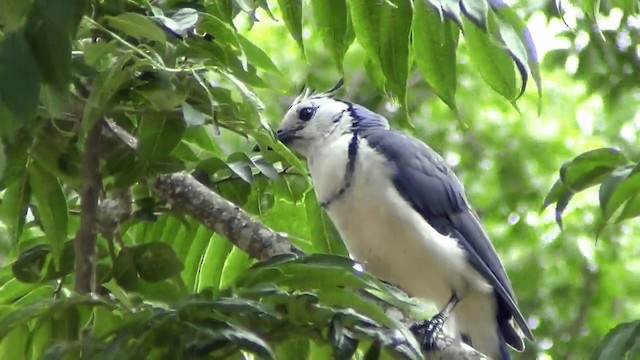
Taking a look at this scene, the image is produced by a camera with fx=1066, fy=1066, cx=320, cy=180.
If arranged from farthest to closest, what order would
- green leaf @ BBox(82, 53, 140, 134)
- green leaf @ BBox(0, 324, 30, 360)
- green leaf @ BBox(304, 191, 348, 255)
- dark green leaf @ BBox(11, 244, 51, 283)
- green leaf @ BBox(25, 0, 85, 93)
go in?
green leaf @ BBox(304, 191, 348, 255) → dark green leaf @ BBox(11, 244, 51, 283) → green leaf @ BBox(0, 324, 30, 360) → green leaf @ BBox(82, 53, 140, 134) → green leaf @ BBox(25, 0, 85, 93)

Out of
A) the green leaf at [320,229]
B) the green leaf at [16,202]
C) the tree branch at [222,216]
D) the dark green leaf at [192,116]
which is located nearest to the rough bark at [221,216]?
the tree branch at [222,216]

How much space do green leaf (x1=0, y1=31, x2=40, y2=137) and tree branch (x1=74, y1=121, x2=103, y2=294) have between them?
449 millimetres

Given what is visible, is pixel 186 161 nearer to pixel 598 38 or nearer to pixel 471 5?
pixel 471 5

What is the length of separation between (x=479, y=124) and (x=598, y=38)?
2.05m

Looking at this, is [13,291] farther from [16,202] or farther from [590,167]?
[590,167]

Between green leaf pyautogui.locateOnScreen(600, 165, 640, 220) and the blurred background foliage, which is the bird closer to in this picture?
the blurred background foliage

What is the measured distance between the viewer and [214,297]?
1257 mm

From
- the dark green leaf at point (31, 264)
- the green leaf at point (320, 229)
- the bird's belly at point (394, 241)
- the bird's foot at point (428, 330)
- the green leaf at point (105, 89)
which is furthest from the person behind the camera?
the bird's belly at point (394, 241)

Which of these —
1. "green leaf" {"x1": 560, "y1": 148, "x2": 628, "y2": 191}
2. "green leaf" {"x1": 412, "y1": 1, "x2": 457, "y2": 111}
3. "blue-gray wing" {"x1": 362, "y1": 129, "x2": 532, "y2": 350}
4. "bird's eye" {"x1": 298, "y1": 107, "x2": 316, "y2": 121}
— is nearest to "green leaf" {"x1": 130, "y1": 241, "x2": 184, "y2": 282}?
"green leaf" {"x1": 412, "y1": 1, "x2": 457, "y2": 111}

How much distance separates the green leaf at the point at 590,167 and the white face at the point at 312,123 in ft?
3.36

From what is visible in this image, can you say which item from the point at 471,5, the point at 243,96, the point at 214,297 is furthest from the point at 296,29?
the point at 214,297

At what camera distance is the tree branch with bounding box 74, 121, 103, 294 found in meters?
1.52

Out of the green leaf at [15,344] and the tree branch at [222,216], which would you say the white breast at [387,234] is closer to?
the tree branch at [222,216]

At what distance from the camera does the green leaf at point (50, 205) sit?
1.58 meters
